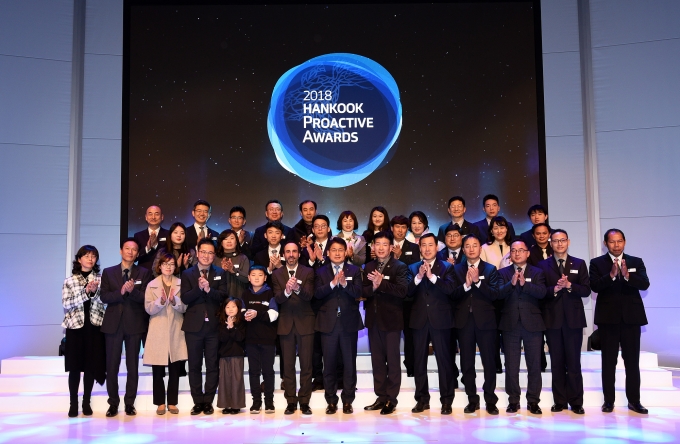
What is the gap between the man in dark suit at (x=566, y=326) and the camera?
5.45 m

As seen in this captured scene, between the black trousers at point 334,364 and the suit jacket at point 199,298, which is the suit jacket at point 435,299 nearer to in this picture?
the black trousers at point 334,364

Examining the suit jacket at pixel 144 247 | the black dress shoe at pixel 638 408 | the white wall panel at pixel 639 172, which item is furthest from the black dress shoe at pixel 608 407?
the suit jacket at pixel 144 247

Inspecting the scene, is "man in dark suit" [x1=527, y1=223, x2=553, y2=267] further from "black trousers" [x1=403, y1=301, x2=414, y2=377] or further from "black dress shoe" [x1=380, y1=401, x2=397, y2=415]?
"black dress shoe" [x1=380, y1=401, x2=397, y2=415]

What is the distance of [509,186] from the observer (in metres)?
7.89

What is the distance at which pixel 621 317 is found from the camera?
5441 mm

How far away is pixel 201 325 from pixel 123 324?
0.69m

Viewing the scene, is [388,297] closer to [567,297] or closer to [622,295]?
[567,297]

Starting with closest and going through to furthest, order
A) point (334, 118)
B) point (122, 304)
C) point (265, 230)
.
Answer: point (122, 304) < point (265, 230) < point (334, 118)

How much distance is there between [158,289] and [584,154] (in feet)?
17.6

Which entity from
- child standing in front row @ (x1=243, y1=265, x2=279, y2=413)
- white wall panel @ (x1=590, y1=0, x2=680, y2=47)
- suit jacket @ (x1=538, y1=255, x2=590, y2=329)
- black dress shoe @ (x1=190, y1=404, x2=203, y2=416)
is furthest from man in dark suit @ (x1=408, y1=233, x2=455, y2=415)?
white wall panel @ (x1=590, y1=0, x2=680, y2=47)

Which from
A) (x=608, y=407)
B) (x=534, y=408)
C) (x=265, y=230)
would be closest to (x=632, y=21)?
(x=608, y=407)

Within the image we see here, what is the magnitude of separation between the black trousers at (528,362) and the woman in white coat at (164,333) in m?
2.82

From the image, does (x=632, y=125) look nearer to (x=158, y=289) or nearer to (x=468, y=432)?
(x=468, y=432)

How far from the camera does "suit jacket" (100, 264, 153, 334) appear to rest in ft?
18.2
